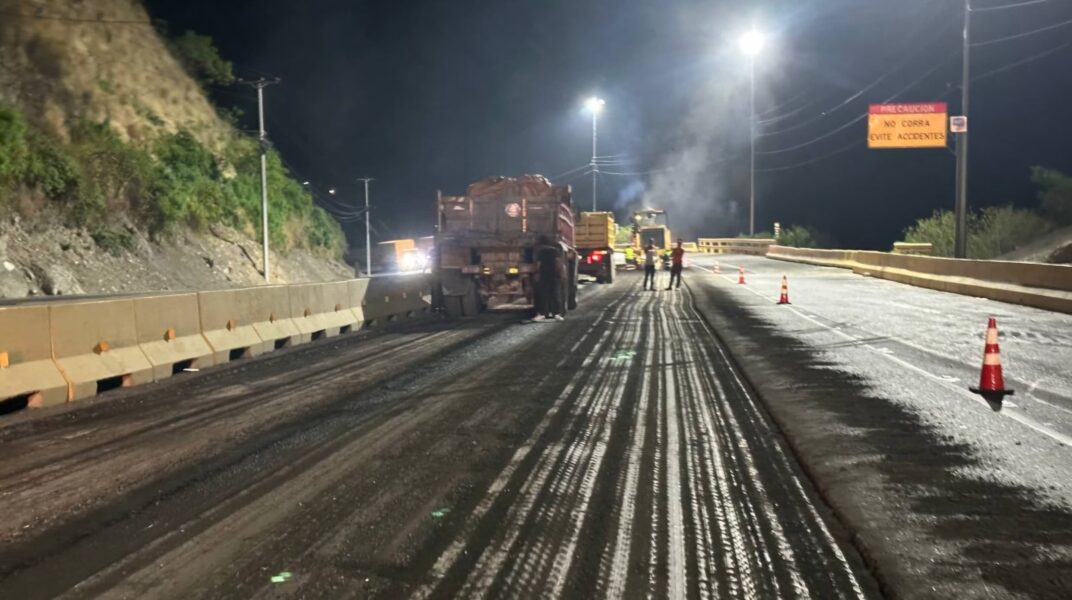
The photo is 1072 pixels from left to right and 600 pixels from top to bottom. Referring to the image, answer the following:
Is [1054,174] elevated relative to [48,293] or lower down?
elevated

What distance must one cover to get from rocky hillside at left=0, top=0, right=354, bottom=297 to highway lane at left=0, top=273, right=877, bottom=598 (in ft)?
77.3

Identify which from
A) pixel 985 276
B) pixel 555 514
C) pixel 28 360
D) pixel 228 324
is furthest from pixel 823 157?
pixel 555 514

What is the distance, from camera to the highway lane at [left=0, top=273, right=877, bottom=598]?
15.3 feet

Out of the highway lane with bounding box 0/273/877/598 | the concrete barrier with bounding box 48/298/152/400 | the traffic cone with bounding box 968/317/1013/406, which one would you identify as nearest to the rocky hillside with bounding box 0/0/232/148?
the concrete barrier with bounding box 48/298/152/400

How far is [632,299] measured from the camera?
2633 centimetres

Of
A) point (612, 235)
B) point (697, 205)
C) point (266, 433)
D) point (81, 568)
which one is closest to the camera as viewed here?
point (81, 568)

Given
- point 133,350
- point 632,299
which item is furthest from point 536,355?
point 632,299

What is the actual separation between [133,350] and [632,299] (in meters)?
17.0

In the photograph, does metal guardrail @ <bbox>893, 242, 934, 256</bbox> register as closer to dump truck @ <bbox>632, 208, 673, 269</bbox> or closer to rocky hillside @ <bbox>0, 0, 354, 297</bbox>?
dump truck @ <bbox>632, 208, 673, 269</bbox>

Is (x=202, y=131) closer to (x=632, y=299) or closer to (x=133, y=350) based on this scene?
(x=632, y=299)

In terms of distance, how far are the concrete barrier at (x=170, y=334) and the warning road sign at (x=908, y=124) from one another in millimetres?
33544

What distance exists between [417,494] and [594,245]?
2847 centimetres

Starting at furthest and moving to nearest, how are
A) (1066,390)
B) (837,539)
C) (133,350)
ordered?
(133,350) → (1066,390) → (837,539)

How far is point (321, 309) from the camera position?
659 inches
